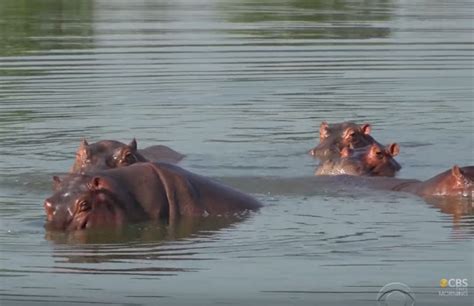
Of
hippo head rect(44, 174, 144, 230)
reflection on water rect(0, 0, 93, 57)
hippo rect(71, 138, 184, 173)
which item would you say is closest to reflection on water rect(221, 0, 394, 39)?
reflection on water rect(0, 0, 93, 57)

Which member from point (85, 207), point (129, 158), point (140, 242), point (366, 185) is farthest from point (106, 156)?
point (366, 185)

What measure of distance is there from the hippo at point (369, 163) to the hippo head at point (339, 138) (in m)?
0.53

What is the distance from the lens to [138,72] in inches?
696

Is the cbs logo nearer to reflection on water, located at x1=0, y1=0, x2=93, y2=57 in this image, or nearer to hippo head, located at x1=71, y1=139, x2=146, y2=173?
hippo head, located at x1=71, y1=139, x2=146, y2=173

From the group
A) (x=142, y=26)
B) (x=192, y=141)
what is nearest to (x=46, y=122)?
(x=192, y=141)

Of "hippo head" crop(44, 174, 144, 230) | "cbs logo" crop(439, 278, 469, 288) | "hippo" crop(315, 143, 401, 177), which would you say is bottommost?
"cbs logo" crop(439, 278, 469, 288)

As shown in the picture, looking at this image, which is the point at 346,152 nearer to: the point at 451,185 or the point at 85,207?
the point at 451,185

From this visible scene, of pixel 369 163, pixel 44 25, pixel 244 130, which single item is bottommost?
pixel 369 163

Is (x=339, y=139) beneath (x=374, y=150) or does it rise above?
above

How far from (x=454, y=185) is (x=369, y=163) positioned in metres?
1.22

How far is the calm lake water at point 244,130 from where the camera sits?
7777 millimetres

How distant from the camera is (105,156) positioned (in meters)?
10.1

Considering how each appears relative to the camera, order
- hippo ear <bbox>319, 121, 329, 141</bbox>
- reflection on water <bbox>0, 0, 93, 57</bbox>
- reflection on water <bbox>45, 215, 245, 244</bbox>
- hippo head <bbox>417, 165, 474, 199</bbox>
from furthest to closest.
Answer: reflection on water <bbox>0, 0, 93, 57</bbox> → hippo ear <bbox>319, 121, 329, 141</bbox> → hippo head <bbox>417, 165, 474, 199</bbox> → reflection on water <bbox>45, 215, 245, 244</bbox>

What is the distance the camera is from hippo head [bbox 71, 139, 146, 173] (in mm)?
10031
